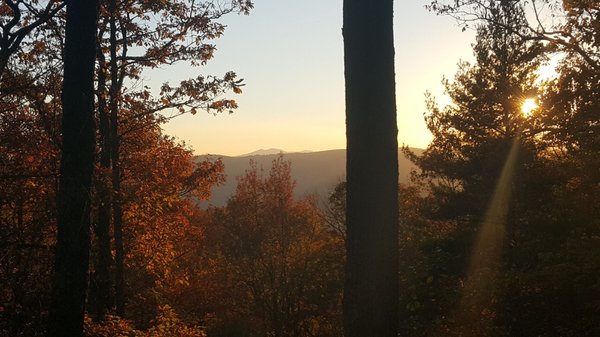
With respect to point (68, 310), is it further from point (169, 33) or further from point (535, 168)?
point (535, 168)

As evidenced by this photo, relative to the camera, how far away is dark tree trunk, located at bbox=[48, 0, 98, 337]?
5.16 metres

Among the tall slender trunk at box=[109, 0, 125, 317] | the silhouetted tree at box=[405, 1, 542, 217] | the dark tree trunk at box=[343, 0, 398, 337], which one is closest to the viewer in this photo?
the dark tree trunk at box=[343, 0, 398, 337]

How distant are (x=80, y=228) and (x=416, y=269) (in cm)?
1621

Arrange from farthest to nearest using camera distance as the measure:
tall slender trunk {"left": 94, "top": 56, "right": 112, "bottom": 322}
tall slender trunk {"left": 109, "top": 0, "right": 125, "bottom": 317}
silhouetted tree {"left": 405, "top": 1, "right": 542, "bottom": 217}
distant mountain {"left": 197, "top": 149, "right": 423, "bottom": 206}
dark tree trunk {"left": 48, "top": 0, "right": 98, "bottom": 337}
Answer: distant mountain {"left": 197, "top": 149, "right": 423, "bottom": 206}
silhouetted tree {"left": 405, "top": 1, "right": 542, "bottom": 217}
tall slender trunk {"left": 109, "top": 0, "right": 125, "bottom": 317}
tall slender trunk {"left": 94, "top": 56, "right": 112, "bottom": 322}
dark tree trunk {"left": 48, "top": 0, "right": 98, "bottom": 337}

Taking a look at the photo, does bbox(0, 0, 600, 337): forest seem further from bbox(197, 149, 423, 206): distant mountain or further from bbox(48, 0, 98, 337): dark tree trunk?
bbox(197, 149, 423, 206): distant mountain

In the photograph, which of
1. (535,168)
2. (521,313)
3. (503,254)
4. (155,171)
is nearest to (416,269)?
(503,254)

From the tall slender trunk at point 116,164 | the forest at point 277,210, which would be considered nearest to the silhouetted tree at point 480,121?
the forest at point 277,210

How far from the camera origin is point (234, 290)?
91.3ft

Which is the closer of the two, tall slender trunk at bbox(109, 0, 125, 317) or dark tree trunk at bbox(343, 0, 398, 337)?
dark tree trunk at bbox(343, 0, 398, 337)

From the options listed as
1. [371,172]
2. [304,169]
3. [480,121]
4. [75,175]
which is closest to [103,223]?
[75,175]

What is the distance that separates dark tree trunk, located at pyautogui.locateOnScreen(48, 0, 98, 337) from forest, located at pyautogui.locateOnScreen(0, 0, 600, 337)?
0.02m

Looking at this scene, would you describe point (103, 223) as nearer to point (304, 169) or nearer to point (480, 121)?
point (480, 121)

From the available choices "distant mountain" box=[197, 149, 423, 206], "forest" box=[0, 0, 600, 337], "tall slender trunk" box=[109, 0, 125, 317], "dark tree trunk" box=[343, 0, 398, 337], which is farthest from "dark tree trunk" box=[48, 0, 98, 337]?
"distant mountain" box=[197, 149, 423, 206]

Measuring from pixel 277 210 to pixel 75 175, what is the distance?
22014 millimetres
